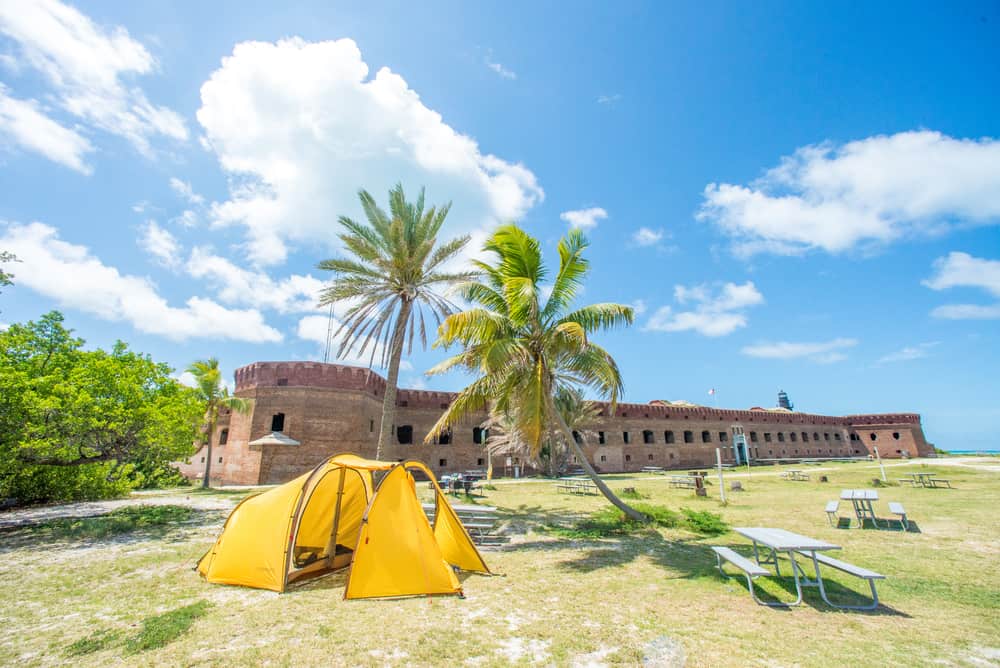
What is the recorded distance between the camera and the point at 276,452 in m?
20.6

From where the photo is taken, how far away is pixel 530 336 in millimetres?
9781

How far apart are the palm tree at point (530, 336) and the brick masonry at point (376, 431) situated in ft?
15.0

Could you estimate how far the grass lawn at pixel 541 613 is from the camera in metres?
3.77

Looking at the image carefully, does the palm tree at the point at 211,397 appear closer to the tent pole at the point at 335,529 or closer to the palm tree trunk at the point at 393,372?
the palm tree trunk at the point at 393,372

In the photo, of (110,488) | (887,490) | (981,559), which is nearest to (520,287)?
(981,559)

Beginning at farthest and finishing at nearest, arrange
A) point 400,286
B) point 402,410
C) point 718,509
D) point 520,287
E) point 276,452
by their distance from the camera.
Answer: point 402,410, point 276,452, point 400,286, point 718,509, point 520,287

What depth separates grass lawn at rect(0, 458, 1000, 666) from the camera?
12.4 feet

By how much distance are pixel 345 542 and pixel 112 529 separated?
22.8 ft

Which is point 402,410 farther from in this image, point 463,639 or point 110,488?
point 463,639

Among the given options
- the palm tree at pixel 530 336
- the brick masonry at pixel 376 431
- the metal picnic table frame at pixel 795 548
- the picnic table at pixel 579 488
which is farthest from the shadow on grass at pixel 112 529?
the picnic table at pixel 579 488

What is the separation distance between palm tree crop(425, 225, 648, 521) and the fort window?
48.2 feet

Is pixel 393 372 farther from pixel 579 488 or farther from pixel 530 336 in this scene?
pixel 579 488

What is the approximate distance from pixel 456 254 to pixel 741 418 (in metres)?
38.2

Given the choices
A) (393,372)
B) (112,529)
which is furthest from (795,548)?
(112,529)
